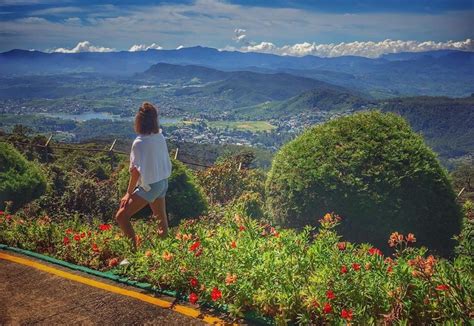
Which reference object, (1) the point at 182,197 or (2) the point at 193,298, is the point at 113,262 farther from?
(1) the point at 182,197

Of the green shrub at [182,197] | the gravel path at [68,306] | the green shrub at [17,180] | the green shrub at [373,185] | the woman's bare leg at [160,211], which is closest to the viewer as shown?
the gravel path at [68,306]

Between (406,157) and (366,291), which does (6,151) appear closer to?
(406,157)

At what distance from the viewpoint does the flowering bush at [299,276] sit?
3082 millimetres

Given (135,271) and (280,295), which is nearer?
(280,295)

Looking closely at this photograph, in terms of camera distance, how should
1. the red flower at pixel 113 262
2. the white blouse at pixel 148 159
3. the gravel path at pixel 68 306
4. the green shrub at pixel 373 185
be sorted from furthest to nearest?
1. the green shrub at pixel 373 185
2. the white blouse at pixel 148 159
3. the red flower at pixel 113 262
4. the gravel path at pixel 68 306

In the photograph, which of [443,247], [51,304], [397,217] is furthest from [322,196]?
[51,304]

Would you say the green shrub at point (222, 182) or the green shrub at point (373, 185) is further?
the green shrub at point (222, 182)

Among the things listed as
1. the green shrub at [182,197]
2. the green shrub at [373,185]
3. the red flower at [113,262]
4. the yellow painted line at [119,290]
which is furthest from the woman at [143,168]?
the green shrub at [182,197]

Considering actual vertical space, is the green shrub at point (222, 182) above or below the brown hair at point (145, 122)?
below

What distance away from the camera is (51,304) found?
3.95 metres

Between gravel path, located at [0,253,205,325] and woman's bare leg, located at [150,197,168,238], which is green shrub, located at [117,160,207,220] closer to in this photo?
woman's bare leg, located at [150,197,168,238]

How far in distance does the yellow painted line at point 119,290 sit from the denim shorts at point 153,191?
1.14 metres

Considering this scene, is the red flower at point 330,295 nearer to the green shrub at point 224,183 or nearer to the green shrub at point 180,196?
the green shrub at point 180,196

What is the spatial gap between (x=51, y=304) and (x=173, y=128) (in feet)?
649
